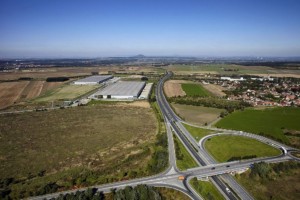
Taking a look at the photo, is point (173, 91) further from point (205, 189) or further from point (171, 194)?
point (171, 194)

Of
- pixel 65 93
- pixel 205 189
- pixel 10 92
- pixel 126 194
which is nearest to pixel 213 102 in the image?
pixel 205 189

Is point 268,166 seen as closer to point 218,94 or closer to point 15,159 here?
point 15,159

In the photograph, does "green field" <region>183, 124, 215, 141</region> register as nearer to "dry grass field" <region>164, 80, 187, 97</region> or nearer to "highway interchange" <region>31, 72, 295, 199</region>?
"highway interchange" <region>31, 72, 295, 199</region>

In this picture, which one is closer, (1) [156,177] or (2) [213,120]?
(1) [156,177]

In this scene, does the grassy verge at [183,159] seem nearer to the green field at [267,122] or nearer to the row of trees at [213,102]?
the green field at [267,122]

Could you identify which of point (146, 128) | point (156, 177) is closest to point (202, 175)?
point (156, 177)

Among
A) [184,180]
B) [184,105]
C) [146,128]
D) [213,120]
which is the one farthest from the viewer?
[184,105]
